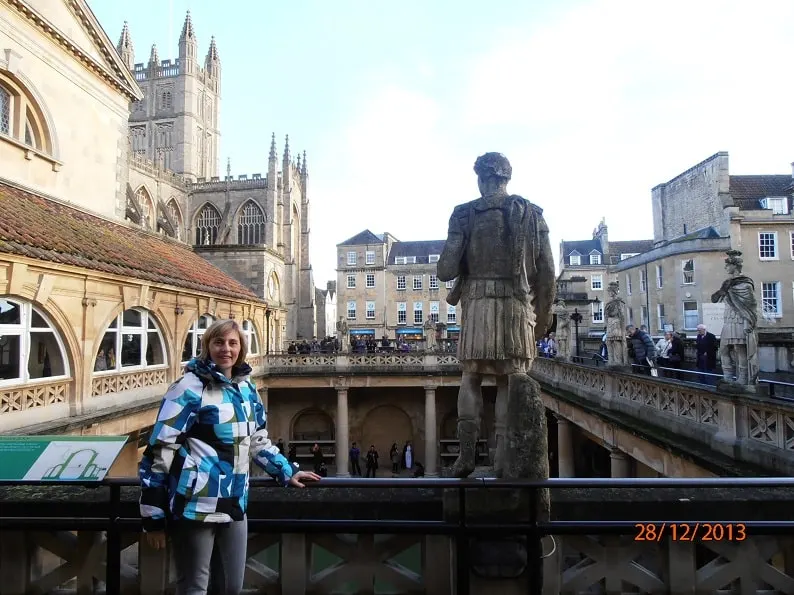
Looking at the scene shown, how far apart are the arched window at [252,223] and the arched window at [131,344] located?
4138 cm

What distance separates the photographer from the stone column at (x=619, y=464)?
9.51 meters

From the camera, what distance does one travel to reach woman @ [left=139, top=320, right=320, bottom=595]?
2.18 meters

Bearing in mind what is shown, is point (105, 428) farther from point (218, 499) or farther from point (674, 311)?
point (674, 311)

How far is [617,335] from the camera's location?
11.3m

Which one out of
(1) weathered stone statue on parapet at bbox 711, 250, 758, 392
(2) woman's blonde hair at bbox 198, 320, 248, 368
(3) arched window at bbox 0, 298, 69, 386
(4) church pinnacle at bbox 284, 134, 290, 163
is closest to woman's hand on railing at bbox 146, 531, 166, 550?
(2) woman's blonde hair at bbox 198, 320, 248, 368

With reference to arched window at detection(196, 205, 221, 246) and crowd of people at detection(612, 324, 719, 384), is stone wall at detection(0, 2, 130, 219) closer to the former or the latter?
crowd of people at detection(612, 324, 719, 384)

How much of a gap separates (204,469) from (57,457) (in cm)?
112

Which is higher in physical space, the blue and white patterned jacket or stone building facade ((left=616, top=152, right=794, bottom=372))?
stone building facade ((left=616, top=152, right=794, bottom=372))

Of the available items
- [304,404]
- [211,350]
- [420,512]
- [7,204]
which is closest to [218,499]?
[211,350]

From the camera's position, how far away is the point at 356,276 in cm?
5497

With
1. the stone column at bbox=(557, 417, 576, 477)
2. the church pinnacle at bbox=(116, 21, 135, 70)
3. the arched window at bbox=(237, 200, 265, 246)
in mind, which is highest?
the church pinnacle at bbox=(116, 21, 135, 70)

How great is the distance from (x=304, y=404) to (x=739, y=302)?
2251cm

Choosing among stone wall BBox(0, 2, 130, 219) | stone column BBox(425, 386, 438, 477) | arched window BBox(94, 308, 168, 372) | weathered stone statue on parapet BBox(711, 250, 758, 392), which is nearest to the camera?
weathered stone statue on parapet BBox(711, 250, 758, 392)
